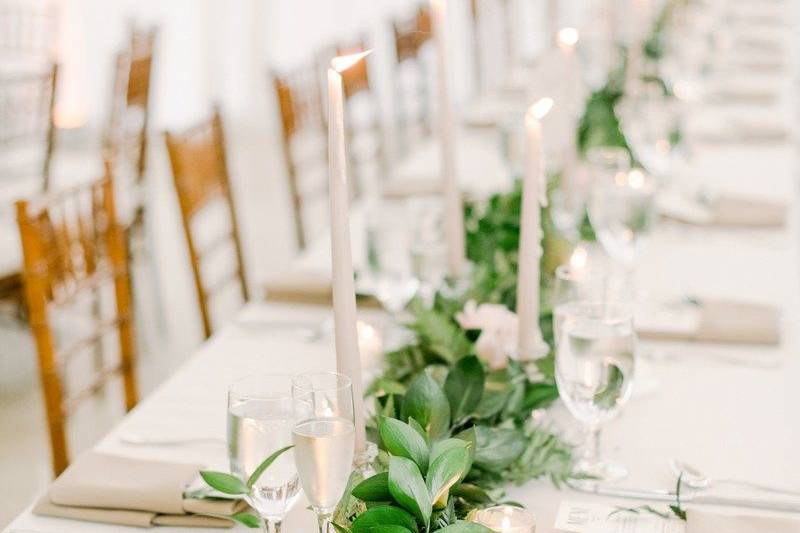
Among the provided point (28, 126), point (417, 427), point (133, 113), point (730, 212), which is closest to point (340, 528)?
point (417, 427)

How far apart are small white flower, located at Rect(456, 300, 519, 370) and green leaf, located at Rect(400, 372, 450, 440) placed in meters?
0.26

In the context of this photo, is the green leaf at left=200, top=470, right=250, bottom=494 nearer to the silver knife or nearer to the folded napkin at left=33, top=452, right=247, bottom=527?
the folded napkin at left=33, top=452, right=247, bottom=527

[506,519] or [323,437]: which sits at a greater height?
[323,437]

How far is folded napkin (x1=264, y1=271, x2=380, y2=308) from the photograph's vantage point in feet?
7.18

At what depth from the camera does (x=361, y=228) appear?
2662mm

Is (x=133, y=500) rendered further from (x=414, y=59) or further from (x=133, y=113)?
(x=414, y=59)

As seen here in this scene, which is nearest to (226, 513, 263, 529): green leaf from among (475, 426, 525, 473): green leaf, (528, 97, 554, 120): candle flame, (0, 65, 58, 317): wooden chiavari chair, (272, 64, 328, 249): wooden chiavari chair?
(475, 426, 525, 473): green leaf

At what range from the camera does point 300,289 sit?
220 cm

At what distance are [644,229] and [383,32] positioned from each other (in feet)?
17.9

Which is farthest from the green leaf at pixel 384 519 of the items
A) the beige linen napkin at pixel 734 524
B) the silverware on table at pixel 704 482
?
the silverware on table at pixel 704 482

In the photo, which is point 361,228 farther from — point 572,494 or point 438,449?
point 438,449

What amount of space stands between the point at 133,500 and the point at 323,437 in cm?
39

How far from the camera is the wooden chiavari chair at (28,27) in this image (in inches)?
Result: 222

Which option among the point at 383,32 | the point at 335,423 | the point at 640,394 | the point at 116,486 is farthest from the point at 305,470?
the point at 383,32
